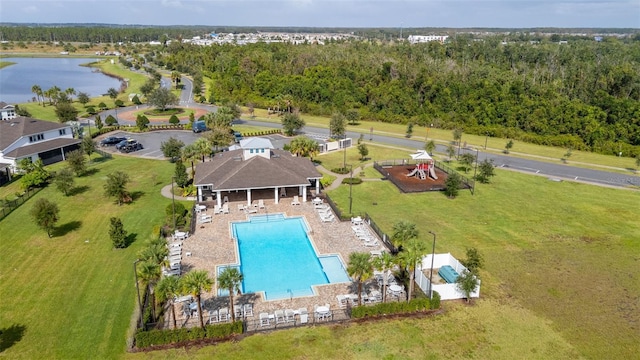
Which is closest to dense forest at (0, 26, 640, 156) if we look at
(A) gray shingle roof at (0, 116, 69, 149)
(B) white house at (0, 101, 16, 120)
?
(B) white house at (0, 101, 16, 120)

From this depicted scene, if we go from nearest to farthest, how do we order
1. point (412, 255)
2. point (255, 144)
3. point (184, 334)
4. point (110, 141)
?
point (184, 334) < point (412, 255) < point (255, 144) < point (110, 141)

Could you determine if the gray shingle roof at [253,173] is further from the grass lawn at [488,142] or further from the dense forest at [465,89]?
the dense forest at [465,89]

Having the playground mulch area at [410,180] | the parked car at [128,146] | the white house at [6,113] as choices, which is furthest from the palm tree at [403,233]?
the white house at [6,113]

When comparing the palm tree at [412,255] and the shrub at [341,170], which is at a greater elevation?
the palm tree at [412,255]

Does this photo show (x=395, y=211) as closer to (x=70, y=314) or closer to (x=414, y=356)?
(x=414, y=356)

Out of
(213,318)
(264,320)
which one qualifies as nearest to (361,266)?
(264,320)

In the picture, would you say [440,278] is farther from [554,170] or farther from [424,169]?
[554,170]
